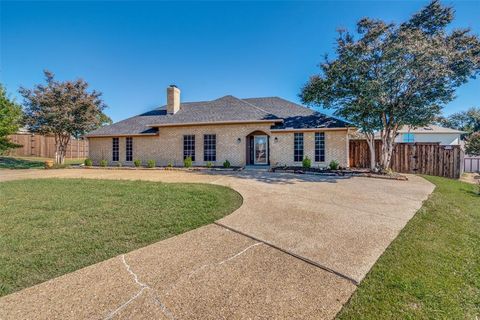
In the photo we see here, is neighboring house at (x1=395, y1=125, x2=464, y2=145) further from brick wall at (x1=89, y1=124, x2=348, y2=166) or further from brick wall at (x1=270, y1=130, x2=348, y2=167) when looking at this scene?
brick wall at (x1=89, y1=124, x2=348, y2=166)

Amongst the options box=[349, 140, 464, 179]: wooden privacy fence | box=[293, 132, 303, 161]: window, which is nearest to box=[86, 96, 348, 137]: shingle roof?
box=[293, 132, 303, 161]: window

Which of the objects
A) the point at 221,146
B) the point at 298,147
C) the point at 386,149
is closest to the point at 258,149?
A: the point at 221,146

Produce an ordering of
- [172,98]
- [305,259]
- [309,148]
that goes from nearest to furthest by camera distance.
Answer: [305,259] < [309,148] < [172,98]

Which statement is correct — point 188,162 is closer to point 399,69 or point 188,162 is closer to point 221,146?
point 221,146

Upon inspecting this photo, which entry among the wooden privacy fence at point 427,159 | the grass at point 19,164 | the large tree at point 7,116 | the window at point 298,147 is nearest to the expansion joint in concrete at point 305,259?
the window at point 298,147

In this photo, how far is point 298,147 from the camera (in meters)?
14.9

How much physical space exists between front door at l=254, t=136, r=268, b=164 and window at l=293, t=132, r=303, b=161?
2.14 meters

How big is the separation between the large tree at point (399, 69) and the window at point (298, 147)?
3038mm

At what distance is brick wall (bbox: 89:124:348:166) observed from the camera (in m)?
14.5

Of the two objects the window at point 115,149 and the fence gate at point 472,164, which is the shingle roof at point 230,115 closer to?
the window at point 115,149

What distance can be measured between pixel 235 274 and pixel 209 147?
44.5 feet

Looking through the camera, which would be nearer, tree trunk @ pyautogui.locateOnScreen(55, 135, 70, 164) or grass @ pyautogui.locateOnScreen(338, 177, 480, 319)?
grass @ pyautogui.locateOnScreen(338, 177, 480, 319)

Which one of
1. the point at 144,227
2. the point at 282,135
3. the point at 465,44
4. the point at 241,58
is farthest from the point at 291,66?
the point at 144,227

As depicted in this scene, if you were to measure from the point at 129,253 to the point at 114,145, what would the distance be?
16740 mm
